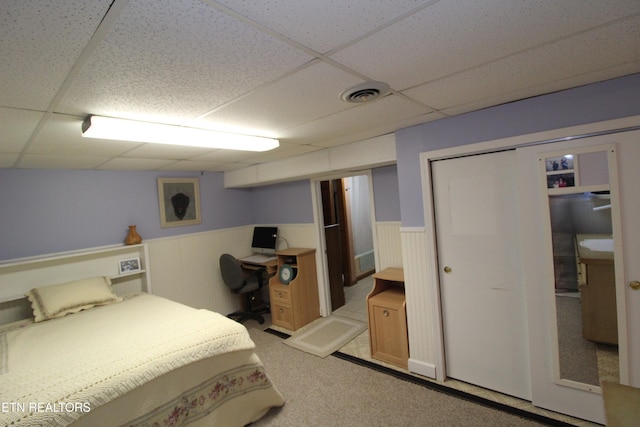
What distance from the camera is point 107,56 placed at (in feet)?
3.43

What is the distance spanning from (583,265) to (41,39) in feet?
9.81

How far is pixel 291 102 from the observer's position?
65.7 inches

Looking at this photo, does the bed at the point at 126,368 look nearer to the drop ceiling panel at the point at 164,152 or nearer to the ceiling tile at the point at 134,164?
the ceiling tile at the point at 134,164

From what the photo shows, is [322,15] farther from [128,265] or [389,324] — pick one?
[128,265]

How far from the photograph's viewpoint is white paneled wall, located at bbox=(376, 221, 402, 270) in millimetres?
3510

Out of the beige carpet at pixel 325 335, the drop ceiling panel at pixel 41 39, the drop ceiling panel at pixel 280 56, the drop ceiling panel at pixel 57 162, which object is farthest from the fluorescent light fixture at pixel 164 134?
the beige carpet at pixel 325 335

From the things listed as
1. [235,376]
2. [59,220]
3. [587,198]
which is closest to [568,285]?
[587,198]

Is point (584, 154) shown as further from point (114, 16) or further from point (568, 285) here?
point (114, 16)

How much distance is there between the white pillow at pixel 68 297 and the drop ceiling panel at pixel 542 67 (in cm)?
343

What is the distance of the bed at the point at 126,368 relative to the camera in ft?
5.06

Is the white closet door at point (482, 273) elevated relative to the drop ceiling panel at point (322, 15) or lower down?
lower down

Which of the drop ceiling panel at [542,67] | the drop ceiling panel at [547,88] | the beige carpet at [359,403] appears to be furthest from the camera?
the beige carpet at [359,403]

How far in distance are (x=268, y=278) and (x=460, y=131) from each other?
3.29m

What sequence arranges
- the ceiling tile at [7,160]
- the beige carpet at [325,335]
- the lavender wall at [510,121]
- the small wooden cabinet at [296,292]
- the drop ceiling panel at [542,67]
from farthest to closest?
1. the small wooden cabinet at [296,292]
2. the beige carpet at [325,335]
3. the ceiling tile at [7,160]
4. the lavender wall at [510,121]
5. the drop ceiling panel at [542,67]
